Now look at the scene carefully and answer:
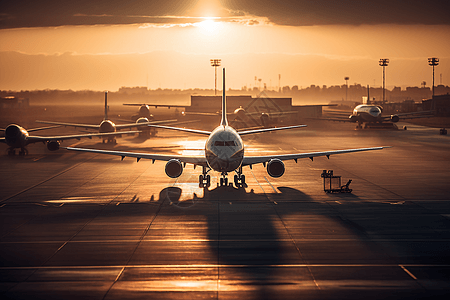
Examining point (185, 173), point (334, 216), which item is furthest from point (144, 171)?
point (334, 216)

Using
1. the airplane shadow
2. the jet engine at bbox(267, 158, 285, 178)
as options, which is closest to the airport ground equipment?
the airplane shadow

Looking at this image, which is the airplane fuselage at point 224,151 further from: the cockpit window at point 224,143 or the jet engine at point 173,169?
the jet engine at point 173,169

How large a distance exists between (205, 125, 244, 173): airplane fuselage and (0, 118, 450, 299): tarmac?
278cm

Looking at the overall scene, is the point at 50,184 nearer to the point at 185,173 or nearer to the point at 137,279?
the point at 185,173

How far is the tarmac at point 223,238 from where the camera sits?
16.9m

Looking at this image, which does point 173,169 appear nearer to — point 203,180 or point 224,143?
point 224,143

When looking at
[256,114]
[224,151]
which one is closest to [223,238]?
[224,151]

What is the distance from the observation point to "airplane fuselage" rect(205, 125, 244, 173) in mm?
32625

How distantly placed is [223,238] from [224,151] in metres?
10.7

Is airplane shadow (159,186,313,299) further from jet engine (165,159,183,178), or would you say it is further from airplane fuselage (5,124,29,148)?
airplane fuselage (5,124,29,148)

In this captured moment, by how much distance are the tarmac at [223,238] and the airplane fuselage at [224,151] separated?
278 cm

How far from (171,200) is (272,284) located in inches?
682

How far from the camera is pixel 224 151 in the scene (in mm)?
32656

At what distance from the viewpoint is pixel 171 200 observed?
109 feet
